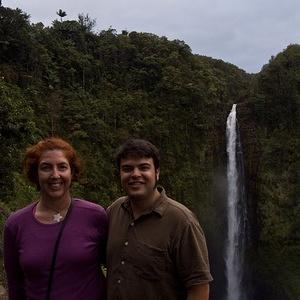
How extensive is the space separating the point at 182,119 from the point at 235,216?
5940 mm

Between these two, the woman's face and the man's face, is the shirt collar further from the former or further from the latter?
the woman's face

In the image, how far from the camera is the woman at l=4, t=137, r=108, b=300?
6.86 ft

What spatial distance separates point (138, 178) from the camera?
210 cm

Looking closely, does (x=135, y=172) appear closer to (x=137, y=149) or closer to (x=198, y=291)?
(x=137, y=149)

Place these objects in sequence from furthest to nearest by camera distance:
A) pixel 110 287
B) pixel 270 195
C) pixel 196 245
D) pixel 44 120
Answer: pixel 270 195, pixel 44 120, pixel 110 287, pixel 196 245

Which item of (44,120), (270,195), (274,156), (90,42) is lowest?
(270,195)

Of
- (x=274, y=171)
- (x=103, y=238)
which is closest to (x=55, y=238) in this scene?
(x=103, y=238)

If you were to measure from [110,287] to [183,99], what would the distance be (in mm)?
23056

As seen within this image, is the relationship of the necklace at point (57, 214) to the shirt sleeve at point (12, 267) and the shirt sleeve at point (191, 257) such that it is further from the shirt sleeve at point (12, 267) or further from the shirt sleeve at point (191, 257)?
the shirt sleeve at point (191, 257)

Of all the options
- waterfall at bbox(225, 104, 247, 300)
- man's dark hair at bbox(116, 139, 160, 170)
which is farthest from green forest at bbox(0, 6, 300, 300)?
man's dark hair at bbox(116, 139, 160, 170)

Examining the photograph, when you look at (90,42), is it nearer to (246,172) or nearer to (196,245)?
(246,172)

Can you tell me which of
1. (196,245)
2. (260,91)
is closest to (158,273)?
(196,245)

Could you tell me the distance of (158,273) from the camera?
6.69ft

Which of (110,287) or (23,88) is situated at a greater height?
(23,88)
